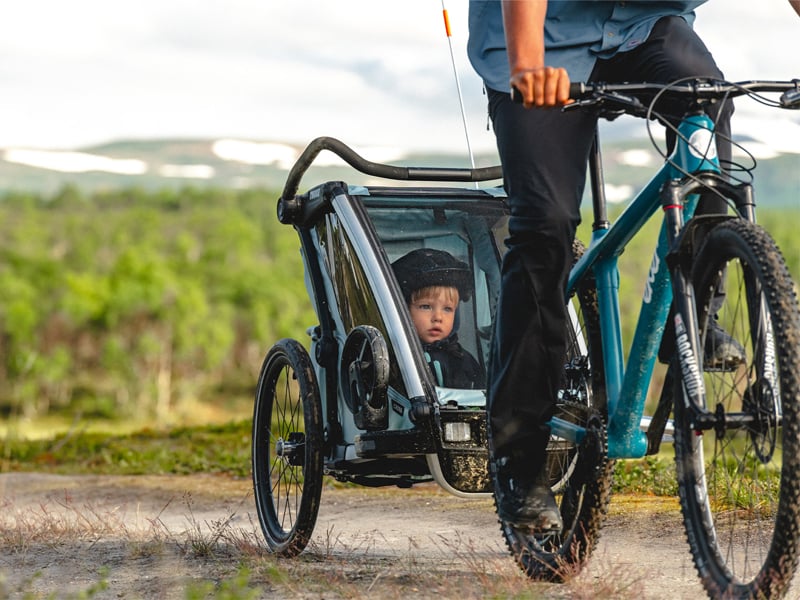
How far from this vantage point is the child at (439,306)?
453 centimetres

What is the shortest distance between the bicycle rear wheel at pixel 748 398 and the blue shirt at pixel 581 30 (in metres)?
0.73

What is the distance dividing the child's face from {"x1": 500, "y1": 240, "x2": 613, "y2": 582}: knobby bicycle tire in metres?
0.71

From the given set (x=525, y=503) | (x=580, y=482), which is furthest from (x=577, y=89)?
(x=580, y=482)

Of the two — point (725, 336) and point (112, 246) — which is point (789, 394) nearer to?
point (725, 336)

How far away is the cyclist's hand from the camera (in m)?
2.95

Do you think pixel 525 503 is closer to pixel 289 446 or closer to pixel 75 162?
pixel 289 446

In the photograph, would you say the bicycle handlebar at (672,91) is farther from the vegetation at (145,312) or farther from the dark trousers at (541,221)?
the vegetation at (145,312)

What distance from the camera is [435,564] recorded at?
414 cm

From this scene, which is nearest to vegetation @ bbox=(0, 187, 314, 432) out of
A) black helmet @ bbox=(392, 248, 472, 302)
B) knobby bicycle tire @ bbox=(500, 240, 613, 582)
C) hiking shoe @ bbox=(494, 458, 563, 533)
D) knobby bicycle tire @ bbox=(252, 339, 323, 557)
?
knobby bicycle tire @ bbox=(252, 339, 323, 557)

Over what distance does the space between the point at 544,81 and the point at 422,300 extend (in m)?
1.76

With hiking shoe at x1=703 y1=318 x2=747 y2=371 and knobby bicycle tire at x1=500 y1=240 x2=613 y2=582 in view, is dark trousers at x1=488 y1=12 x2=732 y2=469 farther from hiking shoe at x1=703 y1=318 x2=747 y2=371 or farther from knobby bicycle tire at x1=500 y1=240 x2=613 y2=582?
hiking shoe at x1=703 y1=318 x2=747 y2=371

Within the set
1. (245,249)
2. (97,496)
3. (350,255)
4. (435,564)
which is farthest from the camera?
(245,249)

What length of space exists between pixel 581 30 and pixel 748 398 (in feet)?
3.73

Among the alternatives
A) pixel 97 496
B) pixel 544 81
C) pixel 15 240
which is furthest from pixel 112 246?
pixel 544 81
